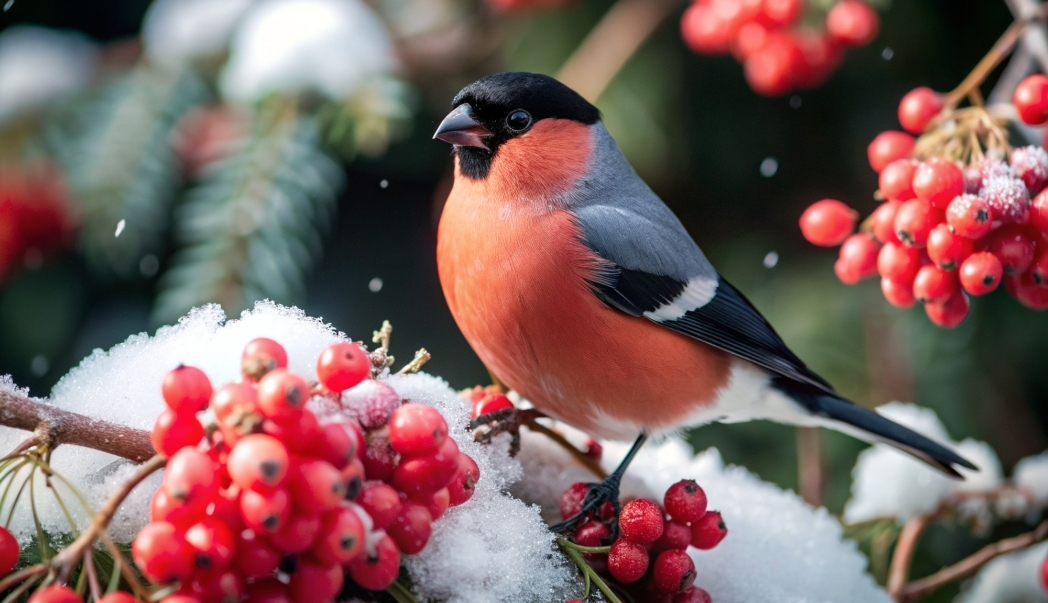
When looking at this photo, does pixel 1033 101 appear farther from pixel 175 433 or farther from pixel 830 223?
pixel 175 433

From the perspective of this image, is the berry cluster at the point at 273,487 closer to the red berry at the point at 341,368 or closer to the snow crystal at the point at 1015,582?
the red berry at the point at 341,368

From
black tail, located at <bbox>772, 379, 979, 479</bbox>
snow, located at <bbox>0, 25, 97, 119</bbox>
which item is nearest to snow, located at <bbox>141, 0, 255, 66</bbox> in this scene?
snow, located at <bbox>0, 25, 97, 119</bbox>

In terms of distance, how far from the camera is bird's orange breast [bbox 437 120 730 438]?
1309 mm

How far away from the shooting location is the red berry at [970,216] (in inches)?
44.9

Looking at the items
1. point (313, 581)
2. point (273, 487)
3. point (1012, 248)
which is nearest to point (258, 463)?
point (273, 487)

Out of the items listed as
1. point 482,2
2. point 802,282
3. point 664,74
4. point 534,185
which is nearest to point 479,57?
point 482,2

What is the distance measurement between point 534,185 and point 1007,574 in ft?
3.84

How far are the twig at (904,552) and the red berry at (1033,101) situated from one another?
2.43ft

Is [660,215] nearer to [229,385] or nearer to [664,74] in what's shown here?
[664,74]

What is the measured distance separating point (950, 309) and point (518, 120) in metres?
0.77

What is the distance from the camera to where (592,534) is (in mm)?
1038

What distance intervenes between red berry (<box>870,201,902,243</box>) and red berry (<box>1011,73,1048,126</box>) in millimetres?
209

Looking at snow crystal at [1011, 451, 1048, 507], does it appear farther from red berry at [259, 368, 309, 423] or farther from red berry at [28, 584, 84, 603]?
red berry at [28, 584, 84, 603]

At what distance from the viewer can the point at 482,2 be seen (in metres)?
2.17
